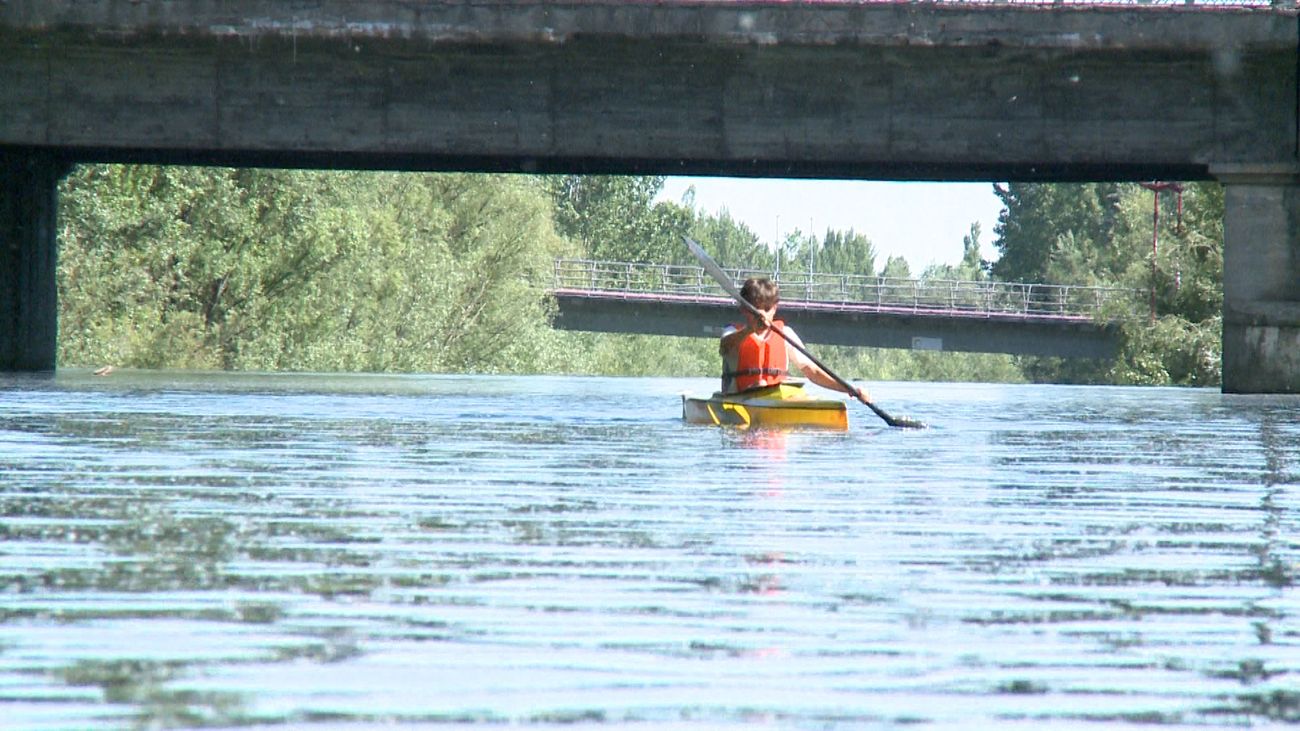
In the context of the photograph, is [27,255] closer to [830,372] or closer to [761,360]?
[830,372]

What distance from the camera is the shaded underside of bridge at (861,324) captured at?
207 feet

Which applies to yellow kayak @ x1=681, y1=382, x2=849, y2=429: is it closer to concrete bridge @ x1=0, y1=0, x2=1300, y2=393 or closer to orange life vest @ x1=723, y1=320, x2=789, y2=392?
orange life vest @ x1=723, y1=320, x2=789, y2=392

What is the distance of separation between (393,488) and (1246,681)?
243 inches

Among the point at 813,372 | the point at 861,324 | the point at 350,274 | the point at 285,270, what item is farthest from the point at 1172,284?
the point at 813,372

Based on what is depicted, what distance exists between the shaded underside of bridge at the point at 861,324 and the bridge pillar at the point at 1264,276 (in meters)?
34.0

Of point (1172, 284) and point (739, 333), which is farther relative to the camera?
point (1172, 284)

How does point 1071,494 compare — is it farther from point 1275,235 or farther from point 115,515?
point 1275,235

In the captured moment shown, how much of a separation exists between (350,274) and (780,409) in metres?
30.7

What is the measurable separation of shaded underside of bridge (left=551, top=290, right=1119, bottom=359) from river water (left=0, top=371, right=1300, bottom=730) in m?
50.5

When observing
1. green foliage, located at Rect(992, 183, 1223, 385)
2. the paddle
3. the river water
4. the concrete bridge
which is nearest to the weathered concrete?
the concrete bridge

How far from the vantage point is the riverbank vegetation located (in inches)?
1581

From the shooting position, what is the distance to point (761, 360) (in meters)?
17.0

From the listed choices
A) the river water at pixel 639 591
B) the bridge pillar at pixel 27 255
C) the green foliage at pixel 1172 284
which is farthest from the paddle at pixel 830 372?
the green foliage at pixel 1172 284

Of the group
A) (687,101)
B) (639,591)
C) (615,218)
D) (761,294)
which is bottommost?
(639,591)
